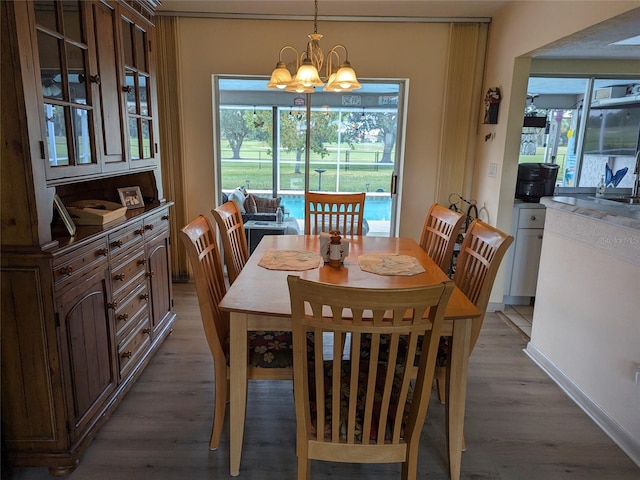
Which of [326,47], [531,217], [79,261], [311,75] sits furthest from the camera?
[326,47]

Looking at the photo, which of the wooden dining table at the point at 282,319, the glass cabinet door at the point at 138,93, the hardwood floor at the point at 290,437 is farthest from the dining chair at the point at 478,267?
the glass cabinet door at the point at 138,93

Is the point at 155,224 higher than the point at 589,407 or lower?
higher

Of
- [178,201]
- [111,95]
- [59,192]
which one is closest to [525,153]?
[178,201]

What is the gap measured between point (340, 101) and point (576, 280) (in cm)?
263

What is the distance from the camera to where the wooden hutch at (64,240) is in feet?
4.99

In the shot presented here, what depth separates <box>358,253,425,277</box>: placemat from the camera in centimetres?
210

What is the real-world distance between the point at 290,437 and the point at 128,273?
121 centimetres

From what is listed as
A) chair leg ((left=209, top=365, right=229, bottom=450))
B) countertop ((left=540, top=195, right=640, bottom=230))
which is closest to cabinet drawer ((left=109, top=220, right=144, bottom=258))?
chair leg ((left=209, top=365, right=229, bottom=450))

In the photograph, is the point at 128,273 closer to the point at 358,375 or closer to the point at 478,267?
the point at 358,375

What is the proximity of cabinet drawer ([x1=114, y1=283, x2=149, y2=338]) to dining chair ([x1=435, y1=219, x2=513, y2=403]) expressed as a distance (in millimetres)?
1607

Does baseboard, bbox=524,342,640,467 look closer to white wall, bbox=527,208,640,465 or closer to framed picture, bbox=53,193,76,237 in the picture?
white wall, bbox=527,208,640,465

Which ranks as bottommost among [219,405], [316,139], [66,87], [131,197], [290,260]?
[219,405]

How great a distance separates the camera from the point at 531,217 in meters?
3.58

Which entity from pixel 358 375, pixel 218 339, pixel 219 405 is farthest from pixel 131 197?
pixel 358 375
